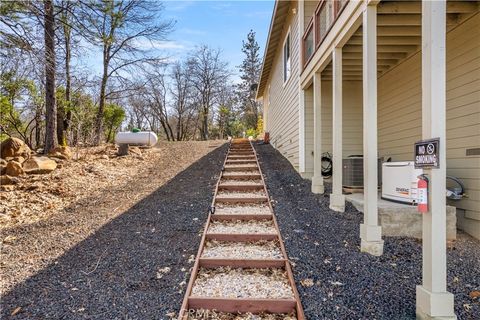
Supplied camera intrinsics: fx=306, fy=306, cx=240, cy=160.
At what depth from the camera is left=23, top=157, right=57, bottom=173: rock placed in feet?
20.6

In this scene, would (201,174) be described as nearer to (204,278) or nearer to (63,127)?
(204,278)

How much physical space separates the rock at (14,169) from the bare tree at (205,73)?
19383 mm

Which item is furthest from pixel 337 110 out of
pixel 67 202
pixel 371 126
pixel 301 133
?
pixel 67 202

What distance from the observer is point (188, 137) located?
87.6 ft

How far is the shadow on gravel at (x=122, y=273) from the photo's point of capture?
2.58m

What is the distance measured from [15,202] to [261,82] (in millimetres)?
12098

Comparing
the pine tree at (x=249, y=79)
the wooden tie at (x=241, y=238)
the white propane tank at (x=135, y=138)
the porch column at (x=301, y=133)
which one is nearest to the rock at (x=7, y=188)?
the wooden tie at (x=241, y=238)

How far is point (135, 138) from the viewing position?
401 inches

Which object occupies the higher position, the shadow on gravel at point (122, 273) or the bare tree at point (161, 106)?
the bare tree at point (161, 106)

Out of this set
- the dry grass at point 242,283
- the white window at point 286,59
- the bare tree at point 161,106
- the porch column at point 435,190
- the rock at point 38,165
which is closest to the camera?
the porch column at point 435,190

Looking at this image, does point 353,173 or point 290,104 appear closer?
point 353,173

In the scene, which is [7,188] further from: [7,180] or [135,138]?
[135,138]

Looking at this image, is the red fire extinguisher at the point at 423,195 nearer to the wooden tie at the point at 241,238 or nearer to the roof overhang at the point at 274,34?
the wooden tie at the point at 241,238

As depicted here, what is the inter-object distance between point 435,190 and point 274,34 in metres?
9.07
